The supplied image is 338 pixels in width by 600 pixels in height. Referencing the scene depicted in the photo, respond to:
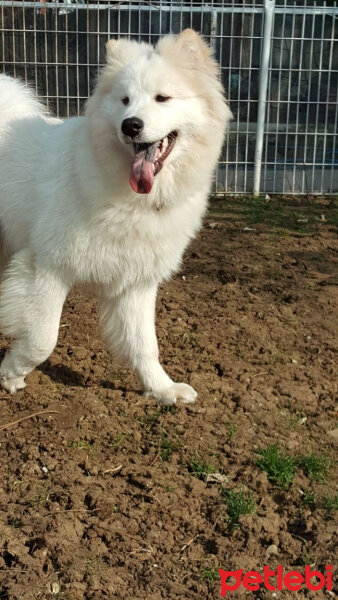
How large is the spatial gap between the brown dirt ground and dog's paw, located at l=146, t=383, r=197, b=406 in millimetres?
54

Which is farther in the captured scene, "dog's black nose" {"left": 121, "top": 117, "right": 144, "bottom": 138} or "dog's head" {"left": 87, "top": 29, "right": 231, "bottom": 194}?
"dog's head" {"left": 87, "top": 29, "right": 231, "bottom": 194}

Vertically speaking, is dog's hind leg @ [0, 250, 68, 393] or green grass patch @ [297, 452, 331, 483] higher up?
dog's hind leg @ [0, 250, 68, 393]

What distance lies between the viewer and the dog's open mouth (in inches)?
133

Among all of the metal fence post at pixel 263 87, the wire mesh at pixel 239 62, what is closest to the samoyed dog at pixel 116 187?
the wire mesh at pixel 239 62

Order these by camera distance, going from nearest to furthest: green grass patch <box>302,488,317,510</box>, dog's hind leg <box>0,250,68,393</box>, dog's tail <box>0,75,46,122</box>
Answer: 1. green grass patch <box>302,488,317,510</box>
2. dog's hind leg <box>0,250,68,393</box>
3. dog's tail <box>0,75,46,122</box>

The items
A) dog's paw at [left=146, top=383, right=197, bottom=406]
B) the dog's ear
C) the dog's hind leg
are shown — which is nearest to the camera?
the dog's ear

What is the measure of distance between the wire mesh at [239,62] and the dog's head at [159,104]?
449 cm

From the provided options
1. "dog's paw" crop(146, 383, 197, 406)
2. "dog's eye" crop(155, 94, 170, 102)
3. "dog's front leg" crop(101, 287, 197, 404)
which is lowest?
"dog's paw" crop(146, 383, 197, 406)

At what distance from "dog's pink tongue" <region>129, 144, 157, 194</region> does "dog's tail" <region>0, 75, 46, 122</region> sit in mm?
1105

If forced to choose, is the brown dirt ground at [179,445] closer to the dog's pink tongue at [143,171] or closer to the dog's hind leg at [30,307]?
the dog's hind leg at [30,307]

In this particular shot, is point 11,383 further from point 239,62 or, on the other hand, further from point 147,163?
point 239,62

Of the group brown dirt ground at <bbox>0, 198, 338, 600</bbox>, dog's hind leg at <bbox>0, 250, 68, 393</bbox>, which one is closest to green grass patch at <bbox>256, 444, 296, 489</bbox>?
brown dirt ground at <bbox>0, 198, 338, 600</bbox>

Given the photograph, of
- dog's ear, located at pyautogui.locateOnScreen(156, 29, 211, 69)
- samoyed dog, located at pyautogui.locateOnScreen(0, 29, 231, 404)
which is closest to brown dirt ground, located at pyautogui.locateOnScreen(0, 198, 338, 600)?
samoyed dog, located at pyautogui.locateOnScreen(0, 29, 231, 404)

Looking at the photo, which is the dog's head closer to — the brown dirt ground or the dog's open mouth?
the dog's open mouth
